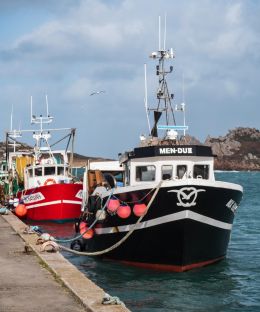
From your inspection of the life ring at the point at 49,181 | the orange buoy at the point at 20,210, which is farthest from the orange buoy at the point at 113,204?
the life ring at the point at 49,181

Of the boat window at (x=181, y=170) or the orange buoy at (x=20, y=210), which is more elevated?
the boat window at (x=181, y=170)

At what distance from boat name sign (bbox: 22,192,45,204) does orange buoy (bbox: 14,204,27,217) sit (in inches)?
19.1

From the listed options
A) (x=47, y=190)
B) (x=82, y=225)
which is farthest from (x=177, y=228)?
(x=47, y=190)

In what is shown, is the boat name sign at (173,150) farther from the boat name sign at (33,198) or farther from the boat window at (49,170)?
the boat window at (49,170)

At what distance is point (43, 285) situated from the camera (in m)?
10.6

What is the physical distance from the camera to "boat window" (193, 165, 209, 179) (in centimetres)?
1748

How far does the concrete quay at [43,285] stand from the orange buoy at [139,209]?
2.89 metres

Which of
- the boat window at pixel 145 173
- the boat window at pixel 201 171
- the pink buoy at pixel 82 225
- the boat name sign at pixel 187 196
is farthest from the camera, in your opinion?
the pink buoy at pixel 82 225

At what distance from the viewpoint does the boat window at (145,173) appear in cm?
1760

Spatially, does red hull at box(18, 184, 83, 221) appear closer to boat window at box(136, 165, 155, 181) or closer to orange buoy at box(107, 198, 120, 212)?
boat window at box(136, 165, 155, 181)

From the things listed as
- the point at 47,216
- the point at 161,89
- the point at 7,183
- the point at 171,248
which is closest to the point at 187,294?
the point at 171,248

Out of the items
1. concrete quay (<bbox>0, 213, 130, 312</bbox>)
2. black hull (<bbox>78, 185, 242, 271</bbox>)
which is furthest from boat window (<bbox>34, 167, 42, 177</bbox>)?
concrete quay (<bbox>0, 213, 130, 312</bbox>)

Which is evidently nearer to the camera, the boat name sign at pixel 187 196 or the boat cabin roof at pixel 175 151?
the boat name sign at pixel 187 196

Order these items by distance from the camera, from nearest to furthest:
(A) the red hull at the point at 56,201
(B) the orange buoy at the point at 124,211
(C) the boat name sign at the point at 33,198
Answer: (B) the orange buoy at the point at 124,211 < (A) the red hull at the point at 56,201 < (C) the boat name sign at the point at 33,198
